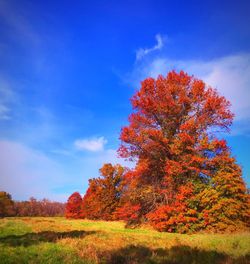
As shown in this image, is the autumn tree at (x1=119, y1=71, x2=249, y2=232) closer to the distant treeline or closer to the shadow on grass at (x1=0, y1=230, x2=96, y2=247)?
the shadow on grass at (x1=0, y1=230, x2=96, y2=247)

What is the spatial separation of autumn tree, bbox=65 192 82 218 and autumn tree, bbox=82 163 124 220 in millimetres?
8313

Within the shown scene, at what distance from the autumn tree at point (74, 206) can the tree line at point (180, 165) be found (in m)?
45.9

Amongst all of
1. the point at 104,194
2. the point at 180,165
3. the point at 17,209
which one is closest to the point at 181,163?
the point at 180,165

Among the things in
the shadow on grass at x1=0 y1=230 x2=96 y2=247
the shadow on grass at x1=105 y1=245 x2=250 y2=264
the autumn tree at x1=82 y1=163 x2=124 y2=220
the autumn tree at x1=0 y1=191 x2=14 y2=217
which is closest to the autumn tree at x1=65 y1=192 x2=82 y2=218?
the autumn tree at x1=82 y1=163 x2=124 y2=220

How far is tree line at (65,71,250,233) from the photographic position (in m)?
18.9

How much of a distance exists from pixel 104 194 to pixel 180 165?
1500 inches

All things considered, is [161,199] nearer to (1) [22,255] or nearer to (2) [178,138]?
(2) [178,138]

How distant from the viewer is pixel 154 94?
23844 mm

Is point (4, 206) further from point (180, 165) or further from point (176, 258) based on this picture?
point (176, 258)

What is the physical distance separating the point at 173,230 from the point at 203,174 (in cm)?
511

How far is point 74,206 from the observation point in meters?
67.6

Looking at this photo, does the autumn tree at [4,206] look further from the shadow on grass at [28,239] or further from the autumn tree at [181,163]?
the shadow on grass at [28,239]

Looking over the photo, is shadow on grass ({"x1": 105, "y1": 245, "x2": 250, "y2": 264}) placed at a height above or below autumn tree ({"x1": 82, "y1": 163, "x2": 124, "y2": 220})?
below

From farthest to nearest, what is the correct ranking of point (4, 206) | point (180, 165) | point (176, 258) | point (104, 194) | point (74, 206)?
1. point (4, 206)
2. point (74, 206)
3. point (104, 194)
4. point (180, 165)
5. point (176, 258)
